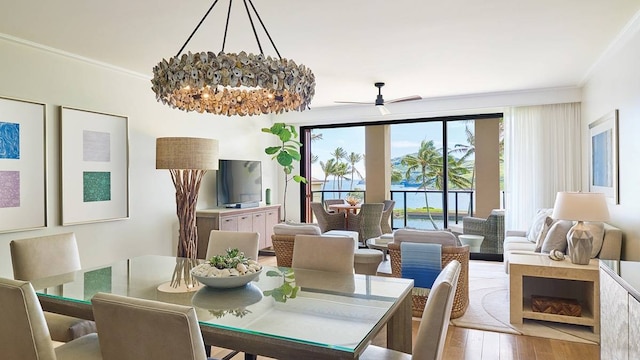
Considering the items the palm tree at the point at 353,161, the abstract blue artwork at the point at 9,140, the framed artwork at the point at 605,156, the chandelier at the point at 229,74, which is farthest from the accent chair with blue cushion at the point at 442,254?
the palm tree at the point at 353,161

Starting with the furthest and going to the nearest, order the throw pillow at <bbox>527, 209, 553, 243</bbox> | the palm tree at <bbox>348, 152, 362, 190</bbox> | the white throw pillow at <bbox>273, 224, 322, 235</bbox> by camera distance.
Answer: the palm tree at <bbox>348, 152, 362, 190</bbox> < the throw pillow at <bbox>527, 209, 553, 243</bbox> < the white throw pillow at <bbox>273, 224, 322, 235</bbox>

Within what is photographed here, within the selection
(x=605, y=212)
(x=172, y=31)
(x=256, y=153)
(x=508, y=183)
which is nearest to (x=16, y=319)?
(x=172, y=31)

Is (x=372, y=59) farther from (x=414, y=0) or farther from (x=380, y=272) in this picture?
(x=380, y=272)

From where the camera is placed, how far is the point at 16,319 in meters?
1.53

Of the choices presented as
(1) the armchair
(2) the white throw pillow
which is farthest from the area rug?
(2) the white throw pillow

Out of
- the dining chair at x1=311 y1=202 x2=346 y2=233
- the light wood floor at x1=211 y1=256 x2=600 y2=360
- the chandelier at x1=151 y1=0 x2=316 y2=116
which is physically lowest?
the light wood floor at x1=211 y1=256 x2=600 y2=360

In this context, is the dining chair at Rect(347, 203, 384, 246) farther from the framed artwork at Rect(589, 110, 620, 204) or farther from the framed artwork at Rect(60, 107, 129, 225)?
the framed artwork at Rect(60, 107, 129, 225)

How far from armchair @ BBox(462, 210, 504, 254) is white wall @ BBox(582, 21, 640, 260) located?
2179 mm

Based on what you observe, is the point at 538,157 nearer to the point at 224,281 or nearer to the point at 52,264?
the point at 224,281

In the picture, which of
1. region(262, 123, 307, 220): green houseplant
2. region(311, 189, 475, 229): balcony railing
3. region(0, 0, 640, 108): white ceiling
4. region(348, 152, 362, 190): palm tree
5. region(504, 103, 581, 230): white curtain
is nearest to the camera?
region(0, 0, 640, 108): white ceiling

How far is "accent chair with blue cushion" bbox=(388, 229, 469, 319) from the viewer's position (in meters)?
3.54

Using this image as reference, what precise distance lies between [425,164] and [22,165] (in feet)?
20.7

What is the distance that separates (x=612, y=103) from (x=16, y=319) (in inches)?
192

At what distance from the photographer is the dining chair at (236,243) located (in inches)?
120
